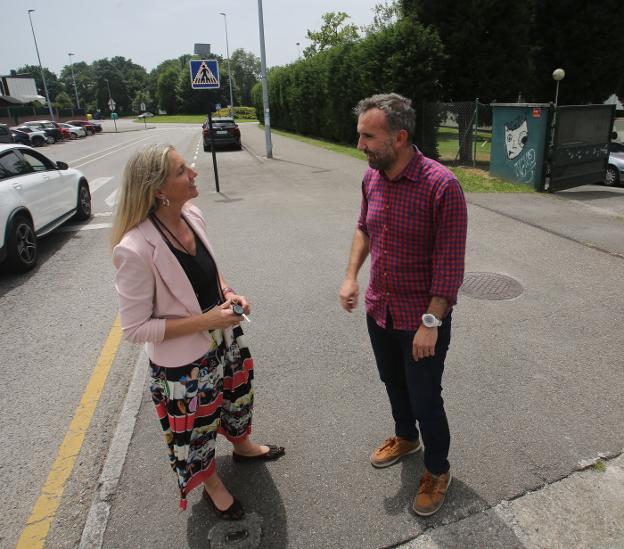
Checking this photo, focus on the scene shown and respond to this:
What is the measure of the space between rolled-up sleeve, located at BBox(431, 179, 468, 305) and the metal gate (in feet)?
32.7

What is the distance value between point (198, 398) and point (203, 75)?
1091 centimetres

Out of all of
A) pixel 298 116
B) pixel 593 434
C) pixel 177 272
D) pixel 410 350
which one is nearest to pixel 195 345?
pixel 177 272

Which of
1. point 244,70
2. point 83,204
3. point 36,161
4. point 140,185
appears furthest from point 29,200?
point 244,70

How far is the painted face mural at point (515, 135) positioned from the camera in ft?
36.8

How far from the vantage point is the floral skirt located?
7.36 feet

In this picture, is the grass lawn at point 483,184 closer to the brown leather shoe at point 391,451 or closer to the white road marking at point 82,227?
the white road marking at point 82,227

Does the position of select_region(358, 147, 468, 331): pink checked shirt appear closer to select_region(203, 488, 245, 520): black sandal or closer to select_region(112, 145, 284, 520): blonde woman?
select_region(112, 145, 284, 520): blonde woman

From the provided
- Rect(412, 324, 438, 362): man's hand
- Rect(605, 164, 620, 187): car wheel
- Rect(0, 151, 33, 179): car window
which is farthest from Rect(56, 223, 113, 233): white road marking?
Rect(605, 164, 620, 187): car wheel

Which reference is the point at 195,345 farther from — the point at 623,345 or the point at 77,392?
the point at 623,345

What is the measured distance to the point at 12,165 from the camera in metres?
7.14

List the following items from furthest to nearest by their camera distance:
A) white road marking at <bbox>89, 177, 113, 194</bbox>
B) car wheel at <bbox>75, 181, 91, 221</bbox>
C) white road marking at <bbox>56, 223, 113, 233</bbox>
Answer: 1. white road marking at <bbox>89, 177, 113, 194</bbox>
2. car wheel at <bbox>75, 181, 91, 221</bbox>
3. white road marking at <bbox>56, 223, 113, 233</bbox>

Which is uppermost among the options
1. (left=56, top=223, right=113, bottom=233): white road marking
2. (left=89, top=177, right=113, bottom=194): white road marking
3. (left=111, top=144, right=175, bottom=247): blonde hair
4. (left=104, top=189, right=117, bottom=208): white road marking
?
(left=111, top=144, right=175, bottom=247): blonde hair

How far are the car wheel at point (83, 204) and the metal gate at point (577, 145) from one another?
9.99m

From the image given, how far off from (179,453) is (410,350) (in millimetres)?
1225
